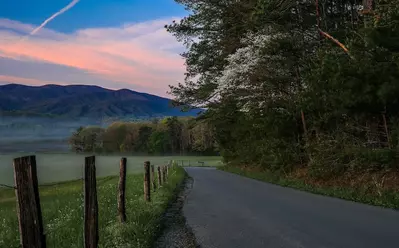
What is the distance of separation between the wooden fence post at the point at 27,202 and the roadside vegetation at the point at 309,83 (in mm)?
9739

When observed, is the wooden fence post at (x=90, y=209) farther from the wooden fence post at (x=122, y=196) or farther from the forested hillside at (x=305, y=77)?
the forested hillside at (x=305, y=77)

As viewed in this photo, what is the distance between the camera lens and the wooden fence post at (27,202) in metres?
4.25

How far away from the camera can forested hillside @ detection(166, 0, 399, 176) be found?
12320 millimetres

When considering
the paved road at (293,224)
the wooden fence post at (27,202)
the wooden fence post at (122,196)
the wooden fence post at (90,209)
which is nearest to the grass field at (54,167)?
the wooden fence post at (90,209)

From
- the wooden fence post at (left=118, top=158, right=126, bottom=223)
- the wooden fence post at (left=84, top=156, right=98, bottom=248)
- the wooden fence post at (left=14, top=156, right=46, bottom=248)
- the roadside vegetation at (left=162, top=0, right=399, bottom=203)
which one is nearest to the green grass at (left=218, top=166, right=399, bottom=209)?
the roadside vegetation at (left=162, top=0, right=399, bottom=203)

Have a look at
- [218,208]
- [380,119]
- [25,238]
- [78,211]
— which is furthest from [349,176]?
[25,238]

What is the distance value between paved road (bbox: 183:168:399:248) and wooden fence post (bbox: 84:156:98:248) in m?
2.18

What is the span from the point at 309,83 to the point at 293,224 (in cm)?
872

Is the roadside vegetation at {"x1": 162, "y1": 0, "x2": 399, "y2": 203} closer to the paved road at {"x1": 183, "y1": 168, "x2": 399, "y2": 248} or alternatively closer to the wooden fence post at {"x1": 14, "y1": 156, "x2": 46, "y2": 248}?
the paved road at {"x1": 183, "y1": 168, "x2": 399, "y2": 248}

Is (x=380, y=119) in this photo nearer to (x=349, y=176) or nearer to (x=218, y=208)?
(x=349, y=176)

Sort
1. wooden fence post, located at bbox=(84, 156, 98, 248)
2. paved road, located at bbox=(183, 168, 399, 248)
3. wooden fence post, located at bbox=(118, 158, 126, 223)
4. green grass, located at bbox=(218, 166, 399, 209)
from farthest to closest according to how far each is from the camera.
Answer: green grass, located at bbox=(218, 166, 399, 209) → wooden fence post, located at bbox=(118, 158, 126, 223) → paved road, located at bbox=(183, 168, 399, 248) → wooden fence post, located at bbox=(84, 156, 98, 248)

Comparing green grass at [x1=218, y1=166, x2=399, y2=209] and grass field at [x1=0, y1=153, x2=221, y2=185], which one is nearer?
grass field at [x1=0, y1=153, x2=221, y2=185]

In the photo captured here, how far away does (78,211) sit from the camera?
36.7ft

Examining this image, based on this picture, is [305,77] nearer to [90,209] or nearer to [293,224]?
[293,224]
